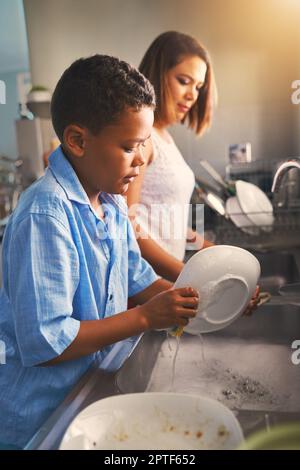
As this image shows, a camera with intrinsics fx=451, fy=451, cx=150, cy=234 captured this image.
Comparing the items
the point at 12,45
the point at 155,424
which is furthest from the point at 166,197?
the point at 12,45

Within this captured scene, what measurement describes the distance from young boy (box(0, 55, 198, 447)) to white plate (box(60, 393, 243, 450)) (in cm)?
13

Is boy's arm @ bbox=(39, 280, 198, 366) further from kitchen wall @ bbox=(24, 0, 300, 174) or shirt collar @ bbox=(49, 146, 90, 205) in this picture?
kitchen wall @ bbox=(24, 0, 300, 174)

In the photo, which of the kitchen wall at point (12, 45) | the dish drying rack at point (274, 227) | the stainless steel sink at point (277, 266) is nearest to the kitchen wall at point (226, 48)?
the kitchen wall at point (12, 45)

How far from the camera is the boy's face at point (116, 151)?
26.8 inches

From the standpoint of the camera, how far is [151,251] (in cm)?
111

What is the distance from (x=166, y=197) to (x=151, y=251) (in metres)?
0.22

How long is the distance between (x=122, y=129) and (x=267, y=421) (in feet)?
1.46

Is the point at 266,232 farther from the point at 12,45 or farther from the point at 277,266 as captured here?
the point at 12,45

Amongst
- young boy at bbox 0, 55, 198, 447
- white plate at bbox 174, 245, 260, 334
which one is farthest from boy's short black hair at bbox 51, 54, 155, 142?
white plate at bbox 174, 245, 260, 334

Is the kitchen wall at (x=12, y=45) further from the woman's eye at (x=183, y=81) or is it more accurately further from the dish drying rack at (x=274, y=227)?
the dish drying rack at (x=274, y=227)

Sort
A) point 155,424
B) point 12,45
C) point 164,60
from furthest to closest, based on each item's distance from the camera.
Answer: point 12,45, point 164,60, point 155,424

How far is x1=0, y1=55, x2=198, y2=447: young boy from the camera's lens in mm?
640

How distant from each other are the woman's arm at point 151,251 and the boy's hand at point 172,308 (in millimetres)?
382

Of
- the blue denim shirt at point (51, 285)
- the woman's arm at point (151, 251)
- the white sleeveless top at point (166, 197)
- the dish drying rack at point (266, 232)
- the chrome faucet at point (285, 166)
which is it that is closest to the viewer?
the blue denim shirt at point (51, 285)
